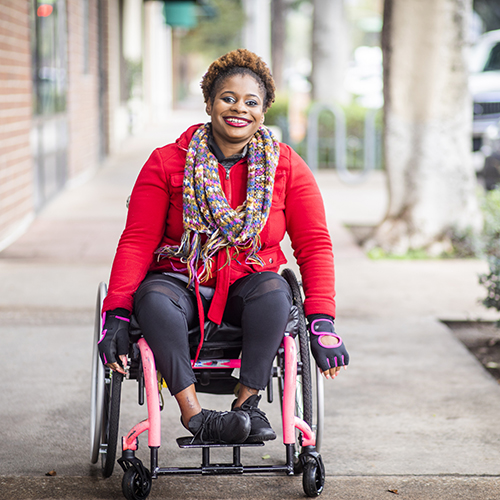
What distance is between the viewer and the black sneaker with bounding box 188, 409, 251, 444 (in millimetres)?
2781

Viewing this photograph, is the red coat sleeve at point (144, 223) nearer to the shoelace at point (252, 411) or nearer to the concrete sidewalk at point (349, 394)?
the shoelace at point (252, 411)

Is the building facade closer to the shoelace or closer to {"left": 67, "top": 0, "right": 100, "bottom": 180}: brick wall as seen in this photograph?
{"left": 67, "top": 0, "right": 100, "bottom": 180}: brick wall

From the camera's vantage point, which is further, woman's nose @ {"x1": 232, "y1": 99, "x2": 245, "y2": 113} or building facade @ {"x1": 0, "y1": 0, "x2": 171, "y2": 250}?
building facade @ {"x1": 0, "y1": 0, "x2": 171, "y2": 250}

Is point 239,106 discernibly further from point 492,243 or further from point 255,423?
point 492,243

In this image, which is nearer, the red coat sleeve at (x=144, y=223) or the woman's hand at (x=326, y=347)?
the woman's hand at (x=326, y=347)

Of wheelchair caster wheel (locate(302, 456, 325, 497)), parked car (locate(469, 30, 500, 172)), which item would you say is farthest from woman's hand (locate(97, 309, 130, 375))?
parked car (locate(469, 30, 500, 172))

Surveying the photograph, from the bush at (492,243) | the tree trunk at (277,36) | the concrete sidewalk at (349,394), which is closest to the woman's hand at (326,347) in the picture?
the concrete sidewalk at (349,394)

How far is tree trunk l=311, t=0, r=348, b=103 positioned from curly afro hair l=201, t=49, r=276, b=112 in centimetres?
1459

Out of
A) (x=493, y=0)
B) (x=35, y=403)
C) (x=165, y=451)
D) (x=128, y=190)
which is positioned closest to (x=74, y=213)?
(x=128, y=190)

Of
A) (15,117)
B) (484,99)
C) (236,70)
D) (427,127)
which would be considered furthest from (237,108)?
(484,99)

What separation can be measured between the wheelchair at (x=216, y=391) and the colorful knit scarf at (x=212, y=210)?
0.92 feet

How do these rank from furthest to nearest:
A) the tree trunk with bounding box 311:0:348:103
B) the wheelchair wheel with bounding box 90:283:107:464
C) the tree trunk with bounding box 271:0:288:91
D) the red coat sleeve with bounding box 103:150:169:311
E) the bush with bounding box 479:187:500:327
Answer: the tree trunk with bounding box 271:0:288:91 → the tree trunk with bounding box 311:0:348:103 → the bush with bounding box 479:187:500:327 → the red coat sleeve with bounding box 103:150:169:311 → the wheelchair wheel with bounding box 90:283:107:464

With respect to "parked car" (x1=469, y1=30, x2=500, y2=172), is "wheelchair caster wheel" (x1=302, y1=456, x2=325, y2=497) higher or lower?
lower

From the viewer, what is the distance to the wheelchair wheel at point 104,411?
9.55ft
